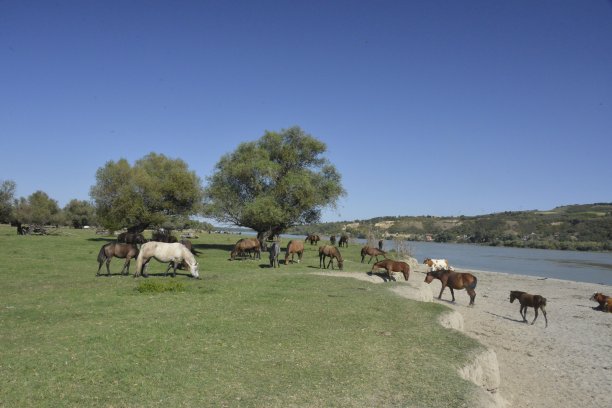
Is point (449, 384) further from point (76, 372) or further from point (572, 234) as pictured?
point (572, 234)

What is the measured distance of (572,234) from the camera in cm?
12138

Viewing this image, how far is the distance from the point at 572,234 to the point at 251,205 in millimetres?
120446

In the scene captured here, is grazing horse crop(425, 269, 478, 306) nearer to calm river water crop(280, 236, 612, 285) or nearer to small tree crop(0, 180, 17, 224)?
calm river water crop(280, 236, 612, 285)

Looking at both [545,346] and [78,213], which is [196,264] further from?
[78,213]

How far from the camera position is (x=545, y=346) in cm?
1462

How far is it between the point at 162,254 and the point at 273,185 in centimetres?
2402

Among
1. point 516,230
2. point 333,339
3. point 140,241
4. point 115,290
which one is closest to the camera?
point 333,339

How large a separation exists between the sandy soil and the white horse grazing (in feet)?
26.7

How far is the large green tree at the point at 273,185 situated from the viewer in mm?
38719

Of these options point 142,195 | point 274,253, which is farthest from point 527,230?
point 274,253

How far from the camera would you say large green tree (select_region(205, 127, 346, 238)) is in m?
38.7

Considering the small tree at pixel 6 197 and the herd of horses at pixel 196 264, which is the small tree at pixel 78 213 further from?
the herd of horses at pixel 196 264

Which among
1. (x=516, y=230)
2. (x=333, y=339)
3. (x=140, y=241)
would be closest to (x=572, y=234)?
(x=516, y=230)

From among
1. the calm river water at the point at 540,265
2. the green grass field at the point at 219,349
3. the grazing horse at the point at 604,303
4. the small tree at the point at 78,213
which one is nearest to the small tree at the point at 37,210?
the small tree at the point at 78,213
